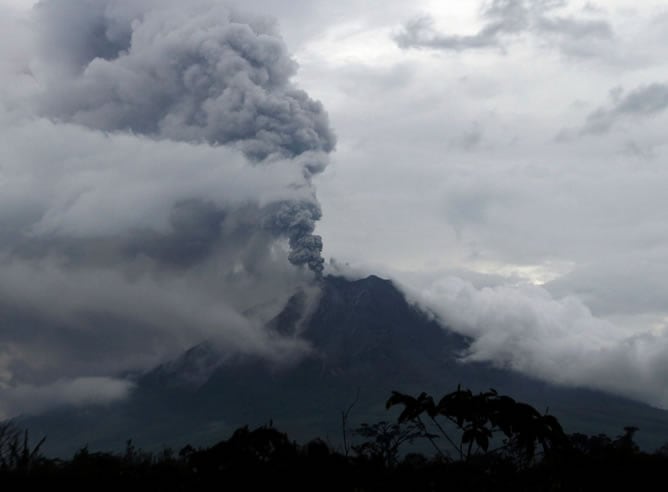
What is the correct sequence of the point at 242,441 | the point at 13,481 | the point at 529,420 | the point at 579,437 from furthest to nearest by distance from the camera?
the point at 579,437 → the point at 13,481 → the point at 242,441 → the point at 529,420

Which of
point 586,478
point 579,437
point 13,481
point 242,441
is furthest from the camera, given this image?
point 579,437

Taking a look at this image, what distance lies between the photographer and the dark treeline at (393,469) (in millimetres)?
9742

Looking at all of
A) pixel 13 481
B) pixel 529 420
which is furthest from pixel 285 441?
pixel 13 481

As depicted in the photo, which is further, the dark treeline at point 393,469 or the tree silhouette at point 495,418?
the dark treeline at point 393,469

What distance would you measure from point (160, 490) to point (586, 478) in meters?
6.37

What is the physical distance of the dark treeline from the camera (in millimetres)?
9742

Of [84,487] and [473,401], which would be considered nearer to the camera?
[473,401]

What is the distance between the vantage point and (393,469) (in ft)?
41.0

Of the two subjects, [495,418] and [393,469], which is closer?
[495,418]

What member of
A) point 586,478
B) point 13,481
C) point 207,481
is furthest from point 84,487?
point 586,478

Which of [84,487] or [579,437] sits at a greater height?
[579,437]

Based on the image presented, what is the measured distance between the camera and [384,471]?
11742mm

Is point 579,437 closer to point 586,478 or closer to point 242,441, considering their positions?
point 586,478

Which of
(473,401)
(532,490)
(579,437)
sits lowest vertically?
(532,490)
